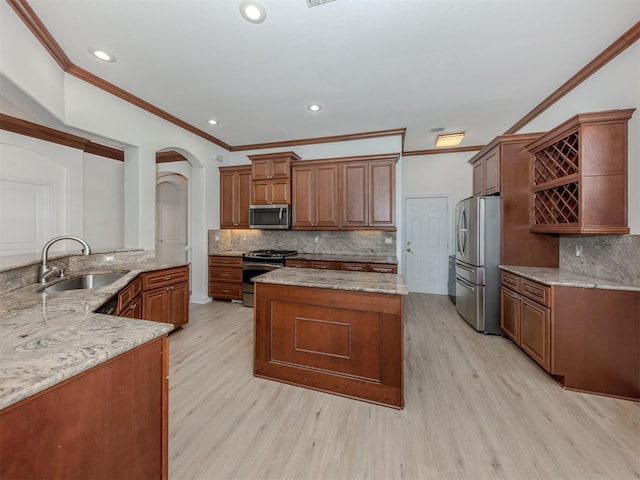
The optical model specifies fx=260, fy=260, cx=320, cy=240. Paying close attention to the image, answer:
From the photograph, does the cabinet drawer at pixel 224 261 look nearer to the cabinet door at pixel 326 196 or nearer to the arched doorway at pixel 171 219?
the cabinet door at pixel 326 196

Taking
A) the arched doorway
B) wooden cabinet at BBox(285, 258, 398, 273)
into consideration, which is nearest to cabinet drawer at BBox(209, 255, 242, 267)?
wooden cabinet at BBox(285, 258, 398, 273)

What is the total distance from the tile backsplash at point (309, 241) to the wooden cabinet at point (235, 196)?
1.06 ft

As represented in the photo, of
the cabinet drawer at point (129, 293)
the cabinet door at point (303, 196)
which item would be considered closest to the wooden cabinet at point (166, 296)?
the cabinet drawer at point (129, 293)

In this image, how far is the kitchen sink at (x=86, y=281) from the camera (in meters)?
2.22

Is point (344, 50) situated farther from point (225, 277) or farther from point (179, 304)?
point (225, 277)

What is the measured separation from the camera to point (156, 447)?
1.12 metres

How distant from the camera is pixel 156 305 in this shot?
3.00m

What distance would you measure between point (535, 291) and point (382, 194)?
2313 millimetres

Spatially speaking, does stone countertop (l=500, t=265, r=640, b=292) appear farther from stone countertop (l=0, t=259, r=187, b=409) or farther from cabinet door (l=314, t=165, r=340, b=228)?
stone countertop (l=0, t=259, r=187, b=409)

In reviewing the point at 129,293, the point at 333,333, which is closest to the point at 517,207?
the point at 333,333

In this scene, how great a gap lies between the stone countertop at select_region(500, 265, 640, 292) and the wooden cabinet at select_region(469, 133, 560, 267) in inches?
8.3

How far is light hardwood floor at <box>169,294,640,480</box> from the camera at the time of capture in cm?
148

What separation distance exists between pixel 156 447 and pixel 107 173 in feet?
16.2

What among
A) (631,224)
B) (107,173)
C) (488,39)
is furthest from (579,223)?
(107,173)
